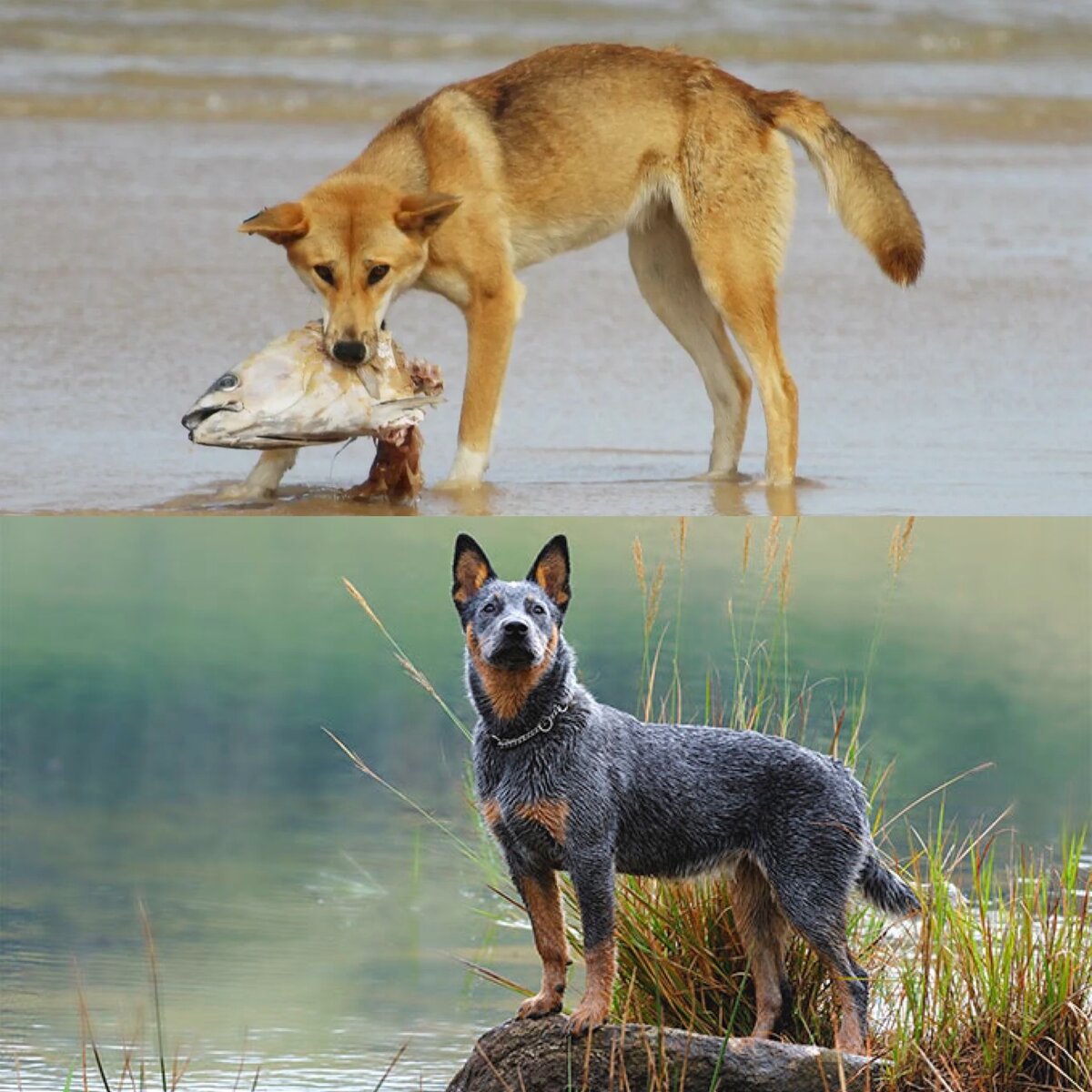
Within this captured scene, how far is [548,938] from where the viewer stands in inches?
140

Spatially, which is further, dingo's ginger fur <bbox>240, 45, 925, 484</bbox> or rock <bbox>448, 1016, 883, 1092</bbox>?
dingo's ginger fur <bbox>240, 45, 925, 484</bbox>

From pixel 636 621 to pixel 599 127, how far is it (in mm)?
1596

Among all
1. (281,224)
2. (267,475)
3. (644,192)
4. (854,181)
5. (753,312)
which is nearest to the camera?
(281,224)

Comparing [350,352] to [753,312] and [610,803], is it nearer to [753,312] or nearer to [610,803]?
[753,312]

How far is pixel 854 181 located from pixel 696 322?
0.66 meters

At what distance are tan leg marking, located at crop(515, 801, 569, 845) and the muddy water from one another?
268cm

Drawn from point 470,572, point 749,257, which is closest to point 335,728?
point 749,257

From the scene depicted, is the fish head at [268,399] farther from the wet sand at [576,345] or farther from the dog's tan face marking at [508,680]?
the dog's tan face marking at [508,680]

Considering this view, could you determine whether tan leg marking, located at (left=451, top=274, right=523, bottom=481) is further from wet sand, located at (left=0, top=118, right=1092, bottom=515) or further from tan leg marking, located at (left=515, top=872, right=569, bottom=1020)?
tan leg marking, located at (left=515, top=872, right=569, bottom=1020)

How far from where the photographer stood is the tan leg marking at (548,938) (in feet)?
11.5

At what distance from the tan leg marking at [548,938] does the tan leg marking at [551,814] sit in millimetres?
117

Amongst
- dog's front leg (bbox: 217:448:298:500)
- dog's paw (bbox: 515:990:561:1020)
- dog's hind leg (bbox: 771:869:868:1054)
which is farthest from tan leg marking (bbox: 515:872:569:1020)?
dog's front leg (bbox: 217:448:298:500)

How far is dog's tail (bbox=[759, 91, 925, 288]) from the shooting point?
21.4 ft

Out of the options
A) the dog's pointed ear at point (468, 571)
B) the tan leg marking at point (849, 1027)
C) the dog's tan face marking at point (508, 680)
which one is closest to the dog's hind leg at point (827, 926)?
the tan leg marking at point (849, 1027)
